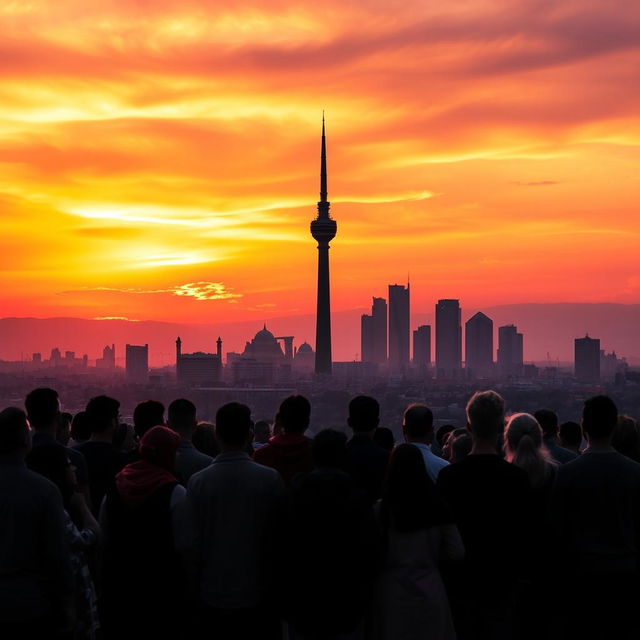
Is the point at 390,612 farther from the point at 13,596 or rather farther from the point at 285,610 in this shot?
the point at 13,596

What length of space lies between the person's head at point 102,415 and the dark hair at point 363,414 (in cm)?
194

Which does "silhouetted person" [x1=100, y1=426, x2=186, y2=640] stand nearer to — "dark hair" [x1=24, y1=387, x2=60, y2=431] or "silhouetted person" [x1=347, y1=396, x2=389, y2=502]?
"dark hair" [x1=24, y1=387, x2=60, y2=431]

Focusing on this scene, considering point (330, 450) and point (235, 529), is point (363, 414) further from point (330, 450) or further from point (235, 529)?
point (235, 529)

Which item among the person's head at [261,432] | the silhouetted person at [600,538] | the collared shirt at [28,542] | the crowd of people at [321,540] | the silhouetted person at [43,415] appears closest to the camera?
the collared shirt at [28,542]

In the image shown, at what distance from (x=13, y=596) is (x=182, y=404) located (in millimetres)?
3221

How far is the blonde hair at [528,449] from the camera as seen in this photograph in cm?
811

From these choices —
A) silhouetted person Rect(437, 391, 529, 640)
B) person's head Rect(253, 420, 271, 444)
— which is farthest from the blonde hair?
person's head Rect(253, 420, 271, 444)

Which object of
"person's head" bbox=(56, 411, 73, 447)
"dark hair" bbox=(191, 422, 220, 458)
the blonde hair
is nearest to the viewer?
the blonde hair

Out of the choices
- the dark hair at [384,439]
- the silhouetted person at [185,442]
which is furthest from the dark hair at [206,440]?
the dark hair at [384,439]

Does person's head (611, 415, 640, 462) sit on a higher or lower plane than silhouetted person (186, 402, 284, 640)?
higher

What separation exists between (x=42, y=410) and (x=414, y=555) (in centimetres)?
307

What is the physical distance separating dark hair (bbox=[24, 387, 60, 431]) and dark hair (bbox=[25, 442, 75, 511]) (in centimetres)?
78

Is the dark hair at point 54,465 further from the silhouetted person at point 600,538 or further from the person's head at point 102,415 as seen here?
the silhouetted person at point 600,538

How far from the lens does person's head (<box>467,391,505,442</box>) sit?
7500 mm
